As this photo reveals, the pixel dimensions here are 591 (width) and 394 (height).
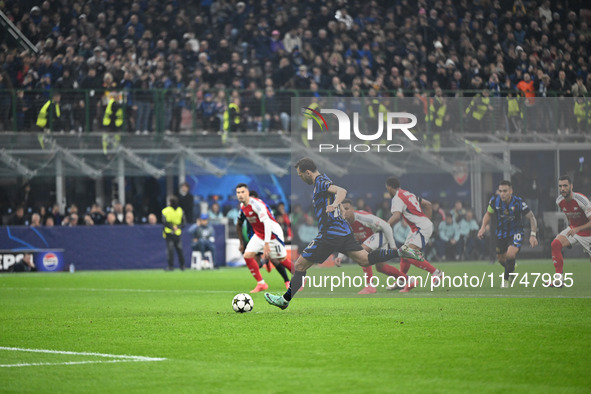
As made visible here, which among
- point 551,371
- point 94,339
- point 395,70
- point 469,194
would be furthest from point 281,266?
point 395,70

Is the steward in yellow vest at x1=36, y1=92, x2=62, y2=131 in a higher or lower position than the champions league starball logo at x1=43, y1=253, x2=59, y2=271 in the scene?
higher

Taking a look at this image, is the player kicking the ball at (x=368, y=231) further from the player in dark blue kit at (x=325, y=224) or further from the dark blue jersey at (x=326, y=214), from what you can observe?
the dark blue jersey at (x=326, y=214)

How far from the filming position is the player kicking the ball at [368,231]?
15250 mm

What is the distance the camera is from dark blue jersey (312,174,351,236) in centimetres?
1380

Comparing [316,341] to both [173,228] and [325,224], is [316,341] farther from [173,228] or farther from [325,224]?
[173,228]

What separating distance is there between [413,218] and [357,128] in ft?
5.88

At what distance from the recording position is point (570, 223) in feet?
50.7

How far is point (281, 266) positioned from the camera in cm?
1722

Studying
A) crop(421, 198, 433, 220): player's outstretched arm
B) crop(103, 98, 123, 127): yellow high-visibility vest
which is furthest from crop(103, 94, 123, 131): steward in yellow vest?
crop(421, 198, 433, 220): player's outstretched arm

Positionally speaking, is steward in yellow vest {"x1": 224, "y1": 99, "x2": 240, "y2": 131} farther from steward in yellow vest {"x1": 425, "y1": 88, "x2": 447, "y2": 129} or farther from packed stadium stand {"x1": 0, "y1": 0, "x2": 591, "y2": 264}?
steward in yellow vest {"x1": 425, "y1": 88, "x2": 447, "y2": 129}

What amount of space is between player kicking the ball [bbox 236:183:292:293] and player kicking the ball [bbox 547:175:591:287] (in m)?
4.60

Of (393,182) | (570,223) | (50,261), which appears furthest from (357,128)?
(50,261)

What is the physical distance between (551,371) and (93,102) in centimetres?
2250

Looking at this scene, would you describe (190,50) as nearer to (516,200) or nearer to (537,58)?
(537,58)
